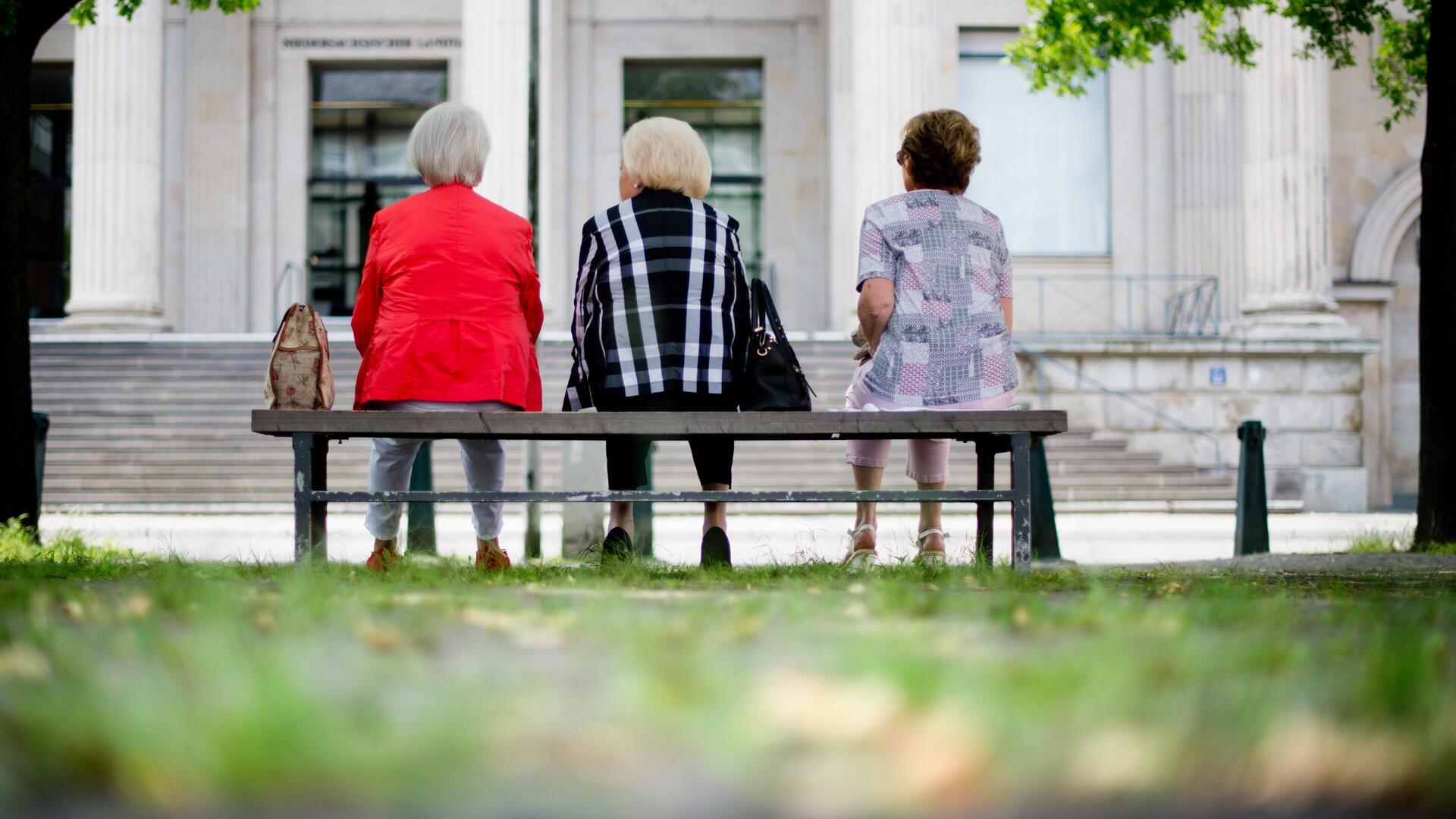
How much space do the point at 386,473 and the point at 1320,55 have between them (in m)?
16.3

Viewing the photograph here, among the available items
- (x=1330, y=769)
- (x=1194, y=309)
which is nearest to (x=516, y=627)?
(x=1330, y=769)

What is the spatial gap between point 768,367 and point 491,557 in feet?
4.29

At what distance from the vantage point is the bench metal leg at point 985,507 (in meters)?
5.54

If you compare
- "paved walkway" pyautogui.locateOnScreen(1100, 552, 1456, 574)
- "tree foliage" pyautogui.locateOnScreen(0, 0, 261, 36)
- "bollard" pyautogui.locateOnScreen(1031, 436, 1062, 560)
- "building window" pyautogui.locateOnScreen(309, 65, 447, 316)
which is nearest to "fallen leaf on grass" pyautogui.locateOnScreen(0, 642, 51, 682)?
"paved walkway" pyautogui.locateOnScreen(1100, 552, 1456, 574)

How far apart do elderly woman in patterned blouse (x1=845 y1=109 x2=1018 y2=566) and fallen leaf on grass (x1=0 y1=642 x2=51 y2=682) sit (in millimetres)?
3716

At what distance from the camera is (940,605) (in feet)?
9.68

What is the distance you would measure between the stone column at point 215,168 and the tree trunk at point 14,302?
50.9ft

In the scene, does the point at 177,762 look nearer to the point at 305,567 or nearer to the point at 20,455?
the point at 305,567

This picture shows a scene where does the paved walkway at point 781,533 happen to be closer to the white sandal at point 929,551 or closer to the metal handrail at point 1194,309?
the white sandal at point 929,551

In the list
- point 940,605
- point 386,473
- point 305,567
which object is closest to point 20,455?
point 386,473

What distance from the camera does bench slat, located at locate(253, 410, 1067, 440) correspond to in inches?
186

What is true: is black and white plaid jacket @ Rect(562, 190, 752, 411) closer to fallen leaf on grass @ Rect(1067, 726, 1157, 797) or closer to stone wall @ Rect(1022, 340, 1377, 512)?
fallen leaf on grass @ Rect(1067, 726, 1157, 797)

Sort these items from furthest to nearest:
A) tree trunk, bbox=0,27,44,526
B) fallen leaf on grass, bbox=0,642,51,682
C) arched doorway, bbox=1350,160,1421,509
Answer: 1. arched doorway, bbox=1350,160,1421,509
2. tree trunk, bbox=0,27,44,526
3. fallen leaf on grass, bbox=0,642,51,682

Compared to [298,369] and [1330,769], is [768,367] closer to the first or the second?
[298,369]
